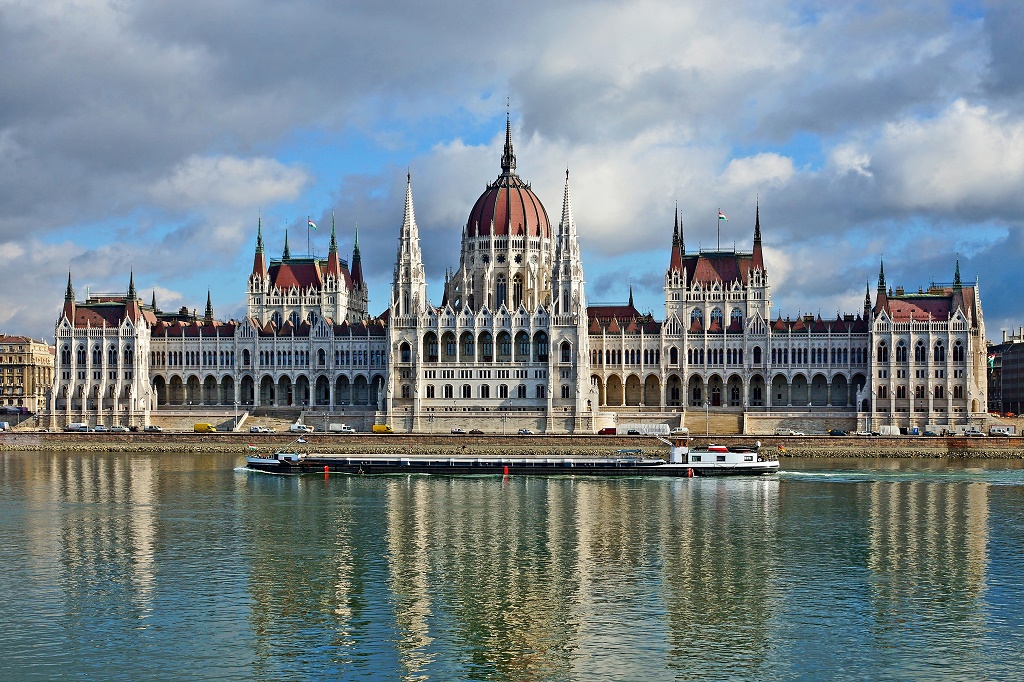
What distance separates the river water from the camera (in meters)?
45.2

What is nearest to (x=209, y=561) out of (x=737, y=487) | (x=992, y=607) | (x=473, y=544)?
(x=473, y=544)

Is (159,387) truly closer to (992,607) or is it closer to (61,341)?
(61,341)

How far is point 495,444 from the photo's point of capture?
427 ft

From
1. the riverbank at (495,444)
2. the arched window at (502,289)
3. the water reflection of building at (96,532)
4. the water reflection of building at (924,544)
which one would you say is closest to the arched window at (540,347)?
the arched window at (502,289)

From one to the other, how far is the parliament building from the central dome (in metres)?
0.22

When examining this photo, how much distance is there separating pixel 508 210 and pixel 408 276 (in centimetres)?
1572

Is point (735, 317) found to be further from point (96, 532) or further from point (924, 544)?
point (96, 532)

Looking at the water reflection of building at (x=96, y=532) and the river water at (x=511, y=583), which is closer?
the river water at (x=511, y=583)

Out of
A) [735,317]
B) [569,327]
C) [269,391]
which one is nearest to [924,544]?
[569,327]

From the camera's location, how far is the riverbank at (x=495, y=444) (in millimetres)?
125750

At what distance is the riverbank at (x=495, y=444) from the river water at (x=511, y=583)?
3189 cm

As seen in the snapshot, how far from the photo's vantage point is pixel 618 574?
2349 inches

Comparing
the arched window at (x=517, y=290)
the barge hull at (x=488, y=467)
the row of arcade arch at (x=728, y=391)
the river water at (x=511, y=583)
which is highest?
the arched window at (x=517, y=290)

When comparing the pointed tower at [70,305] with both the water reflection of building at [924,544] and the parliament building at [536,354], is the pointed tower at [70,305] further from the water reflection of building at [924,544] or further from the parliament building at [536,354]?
the water reflection of building at [924,544]
